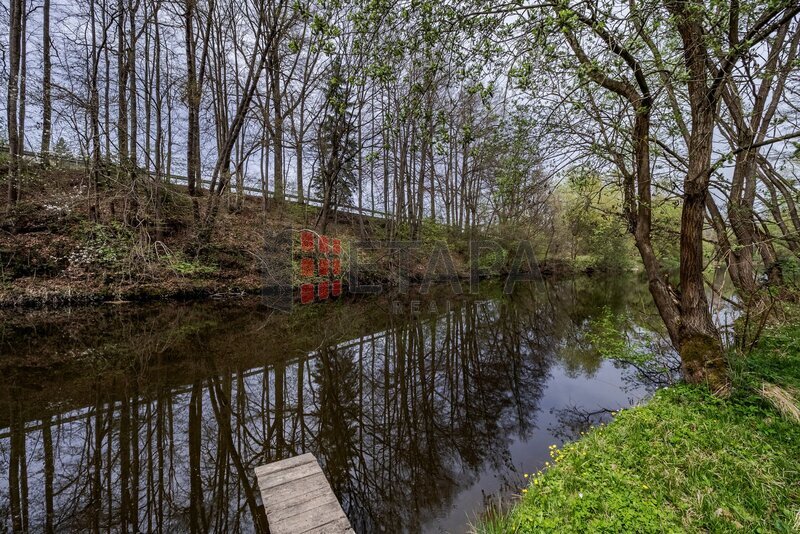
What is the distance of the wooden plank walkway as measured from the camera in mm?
2357

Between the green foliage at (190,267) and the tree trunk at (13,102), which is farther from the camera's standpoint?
the green foliage at (190,267)

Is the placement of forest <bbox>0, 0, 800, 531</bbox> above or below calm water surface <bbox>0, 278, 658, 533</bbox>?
above

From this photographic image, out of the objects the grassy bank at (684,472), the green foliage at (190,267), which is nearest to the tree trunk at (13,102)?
the green foliage at (190,267)

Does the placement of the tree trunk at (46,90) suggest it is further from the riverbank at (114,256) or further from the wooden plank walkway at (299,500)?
the wooden plank walkway at (299,500)

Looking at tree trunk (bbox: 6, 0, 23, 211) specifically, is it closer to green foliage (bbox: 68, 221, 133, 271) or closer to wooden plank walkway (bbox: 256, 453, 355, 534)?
green foliage (bbox: 68, 221, 133, 271)

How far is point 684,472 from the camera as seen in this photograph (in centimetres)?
265

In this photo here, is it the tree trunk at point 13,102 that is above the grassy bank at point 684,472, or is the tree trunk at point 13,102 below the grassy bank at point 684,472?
above

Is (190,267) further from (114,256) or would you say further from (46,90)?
(46,90)

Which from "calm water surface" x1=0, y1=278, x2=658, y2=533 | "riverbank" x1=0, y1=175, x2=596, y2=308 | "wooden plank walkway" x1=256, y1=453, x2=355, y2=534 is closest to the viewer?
"wooden plank walkway" x1=256, y1=453, x2=355, y2=534

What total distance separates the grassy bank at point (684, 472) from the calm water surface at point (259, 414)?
0.84 metres

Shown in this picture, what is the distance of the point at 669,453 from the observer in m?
2.91

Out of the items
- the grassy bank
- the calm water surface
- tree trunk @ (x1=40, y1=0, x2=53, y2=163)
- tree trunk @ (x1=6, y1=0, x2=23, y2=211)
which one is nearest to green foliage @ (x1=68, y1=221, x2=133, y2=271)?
tree trunk @ (x1=6, y1=0, x2=23, y2=211)

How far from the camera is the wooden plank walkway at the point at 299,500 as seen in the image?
7.73ft

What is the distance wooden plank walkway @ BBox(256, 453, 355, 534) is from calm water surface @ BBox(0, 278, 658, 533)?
265 millimetres
